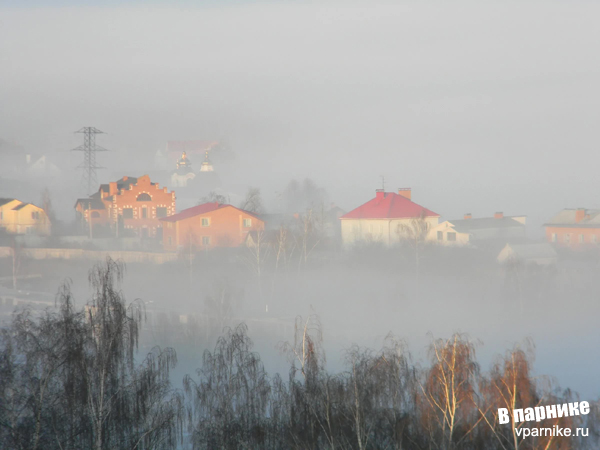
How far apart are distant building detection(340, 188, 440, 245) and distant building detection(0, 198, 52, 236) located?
23312mm

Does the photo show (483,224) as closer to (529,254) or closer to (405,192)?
(405,192)

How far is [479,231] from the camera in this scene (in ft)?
155

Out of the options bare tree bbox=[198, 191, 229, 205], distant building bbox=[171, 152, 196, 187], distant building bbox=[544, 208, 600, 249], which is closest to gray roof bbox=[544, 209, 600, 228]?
distant building bbox=[544, 208, 600, 249]

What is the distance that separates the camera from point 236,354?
14391mm

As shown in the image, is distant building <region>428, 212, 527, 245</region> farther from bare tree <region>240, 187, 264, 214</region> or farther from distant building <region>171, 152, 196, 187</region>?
distant building <region>171, 152, 196, 187</region>

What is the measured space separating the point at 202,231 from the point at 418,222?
46.5 feet

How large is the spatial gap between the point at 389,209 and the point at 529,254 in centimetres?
986

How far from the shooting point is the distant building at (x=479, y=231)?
45844 mm

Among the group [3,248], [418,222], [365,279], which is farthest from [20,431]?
[3,248]

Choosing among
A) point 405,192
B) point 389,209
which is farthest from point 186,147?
point 389,209

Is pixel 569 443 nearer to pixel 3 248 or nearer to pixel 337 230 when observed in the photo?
pixel 3 248

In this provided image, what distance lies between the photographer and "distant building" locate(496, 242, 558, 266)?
4094 centimetres

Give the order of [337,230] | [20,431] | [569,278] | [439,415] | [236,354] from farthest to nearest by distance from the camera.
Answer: [337,230]
[569,278]
[236,354]
[439,415]
[20,431]

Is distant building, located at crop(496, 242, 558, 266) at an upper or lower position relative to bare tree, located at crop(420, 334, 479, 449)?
upper
